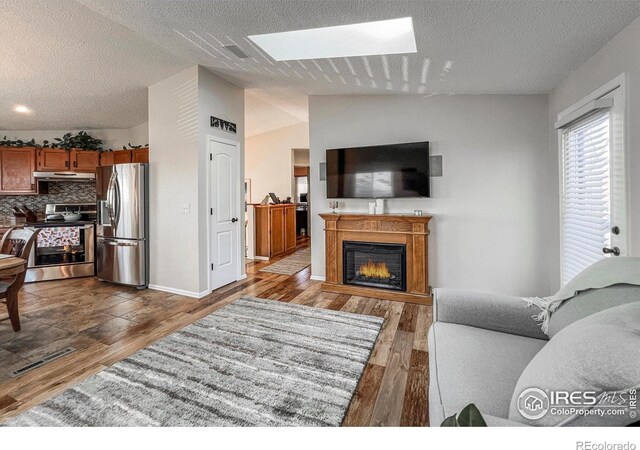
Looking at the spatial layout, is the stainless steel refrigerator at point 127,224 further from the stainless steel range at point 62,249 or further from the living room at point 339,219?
the stainless steel range at point 62,249

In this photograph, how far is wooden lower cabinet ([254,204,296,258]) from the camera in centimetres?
589

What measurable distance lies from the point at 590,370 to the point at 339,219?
3107 mm

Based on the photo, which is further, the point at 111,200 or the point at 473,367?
the point at 111,200

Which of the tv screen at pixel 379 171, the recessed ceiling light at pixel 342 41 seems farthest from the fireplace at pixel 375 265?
the recessed ceiling light at pixel 342 41

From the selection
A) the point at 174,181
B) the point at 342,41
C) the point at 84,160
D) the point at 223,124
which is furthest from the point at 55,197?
the point at 342,41

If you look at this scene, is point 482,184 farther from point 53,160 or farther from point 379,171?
point 53,160

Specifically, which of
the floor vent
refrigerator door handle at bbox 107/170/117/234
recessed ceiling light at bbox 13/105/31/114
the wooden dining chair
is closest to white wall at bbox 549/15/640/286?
the floor vent

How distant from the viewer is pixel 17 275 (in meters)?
2.51

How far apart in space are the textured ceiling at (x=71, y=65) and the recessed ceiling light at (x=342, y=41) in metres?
1.26

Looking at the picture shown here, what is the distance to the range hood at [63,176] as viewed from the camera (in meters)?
4.82

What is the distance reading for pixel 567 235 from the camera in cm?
276

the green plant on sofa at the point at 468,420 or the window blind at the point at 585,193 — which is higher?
the window blind at the point at 585,193

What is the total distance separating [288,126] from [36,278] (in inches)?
215
